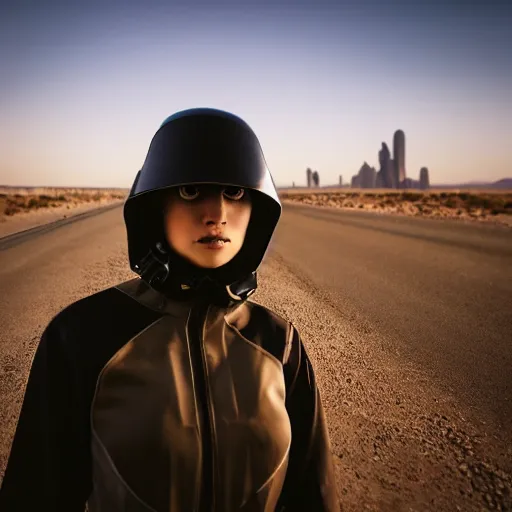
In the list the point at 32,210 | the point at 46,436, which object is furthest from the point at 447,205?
the point at 46,436

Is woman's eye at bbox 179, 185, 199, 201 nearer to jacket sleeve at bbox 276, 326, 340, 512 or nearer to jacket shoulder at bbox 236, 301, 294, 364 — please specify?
jacket shoulder at bbox 236, 301, 294, 364

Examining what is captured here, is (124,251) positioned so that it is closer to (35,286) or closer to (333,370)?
(35,286)

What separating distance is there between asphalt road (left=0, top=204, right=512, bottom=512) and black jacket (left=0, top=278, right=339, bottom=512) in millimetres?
1265

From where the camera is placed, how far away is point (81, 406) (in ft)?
3.43

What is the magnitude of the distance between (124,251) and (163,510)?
8169 mm

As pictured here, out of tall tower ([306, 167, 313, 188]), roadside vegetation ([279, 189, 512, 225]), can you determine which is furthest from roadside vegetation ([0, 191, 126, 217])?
tall tower ([306, 167, 313, 188])

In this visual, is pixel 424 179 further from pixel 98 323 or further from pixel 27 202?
pixel 98 323

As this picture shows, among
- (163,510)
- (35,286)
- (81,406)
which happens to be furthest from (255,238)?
(35,286)

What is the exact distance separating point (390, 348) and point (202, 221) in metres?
3.38

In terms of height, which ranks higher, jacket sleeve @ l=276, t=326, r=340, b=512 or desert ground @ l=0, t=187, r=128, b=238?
desert ground @ l=0, t=187, r=128, b=238

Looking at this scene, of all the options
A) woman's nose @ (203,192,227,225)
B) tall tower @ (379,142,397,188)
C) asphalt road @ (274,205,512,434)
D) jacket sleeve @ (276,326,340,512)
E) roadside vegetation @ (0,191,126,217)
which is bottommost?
asphalt road @ (274,205,512,434)

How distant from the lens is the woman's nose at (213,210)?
1.13 metres

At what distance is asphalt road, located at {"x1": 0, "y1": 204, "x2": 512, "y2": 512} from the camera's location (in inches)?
87.1

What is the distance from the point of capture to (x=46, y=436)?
3.37 feet
